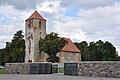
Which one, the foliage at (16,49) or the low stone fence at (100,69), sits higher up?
the foliage at (16,49)

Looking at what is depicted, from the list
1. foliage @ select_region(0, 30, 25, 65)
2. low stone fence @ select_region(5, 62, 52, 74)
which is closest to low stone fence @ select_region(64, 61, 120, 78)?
low stone fence @ select_region(5, 62, 52, 74)

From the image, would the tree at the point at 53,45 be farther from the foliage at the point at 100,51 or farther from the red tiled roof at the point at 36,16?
the foliage at the point at 100,51

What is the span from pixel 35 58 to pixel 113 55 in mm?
27406

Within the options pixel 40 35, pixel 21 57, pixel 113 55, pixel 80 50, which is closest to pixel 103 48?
pixel 113 55

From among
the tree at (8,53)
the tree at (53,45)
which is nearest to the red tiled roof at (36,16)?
the tree at (8,53)

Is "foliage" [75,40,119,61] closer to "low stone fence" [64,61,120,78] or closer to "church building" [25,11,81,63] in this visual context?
"church building" [25,11,81,63]

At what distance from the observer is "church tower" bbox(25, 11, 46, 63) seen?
8838 centimetres

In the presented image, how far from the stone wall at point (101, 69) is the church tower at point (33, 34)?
59.8 m

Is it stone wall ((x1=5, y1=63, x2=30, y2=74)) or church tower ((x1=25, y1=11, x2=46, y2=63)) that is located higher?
church tower ((x1=25, y1=11, x2=46, y2=63))

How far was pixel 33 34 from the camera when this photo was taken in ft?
294

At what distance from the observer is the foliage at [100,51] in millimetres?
93562

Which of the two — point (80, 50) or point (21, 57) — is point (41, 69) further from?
point (80, 50)

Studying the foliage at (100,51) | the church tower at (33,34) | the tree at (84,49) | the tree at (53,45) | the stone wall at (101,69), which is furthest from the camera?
the tree at (84,49)

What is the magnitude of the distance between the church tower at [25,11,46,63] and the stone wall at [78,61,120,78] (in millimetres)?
59842
